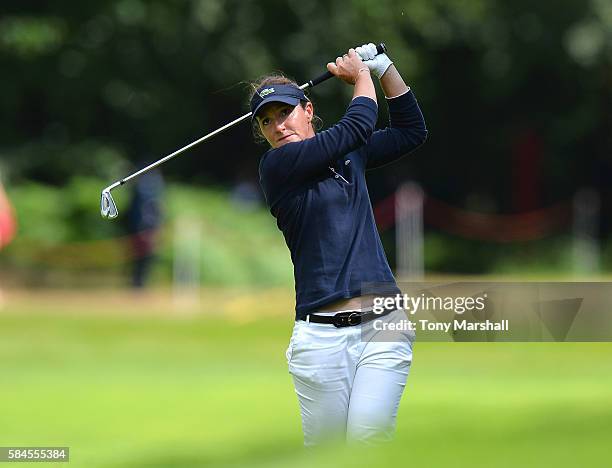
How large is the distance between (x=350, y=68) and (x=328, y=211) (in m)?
0.74

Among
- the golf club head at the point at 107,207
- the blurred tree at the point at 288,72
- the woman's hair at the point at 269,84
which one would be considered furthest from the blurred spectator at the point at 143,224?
the woman's hair at the point at 269,84

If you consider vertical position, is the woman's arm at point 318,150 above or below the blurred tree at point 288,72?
below

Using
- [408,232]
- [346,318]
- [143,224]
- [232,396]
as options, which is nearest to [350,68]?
[346,318]

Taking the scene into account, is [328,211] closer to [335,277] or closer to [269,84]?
[335,277]

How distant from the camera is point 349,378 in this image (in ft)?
19.9

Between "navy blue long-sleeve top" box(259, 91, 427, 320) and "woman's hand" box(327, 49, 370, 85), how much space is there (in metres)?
0.26

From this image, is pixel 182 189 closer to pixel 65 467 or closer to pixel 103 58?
pixel 103 58

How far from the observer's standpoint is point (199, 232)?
22.8 metres

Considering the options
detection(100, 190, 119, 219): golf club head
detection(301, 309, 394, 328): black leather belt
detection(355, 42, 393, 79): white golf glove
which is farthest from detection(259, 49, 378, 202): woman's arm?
detection(100, 190, 119, 219): golf club head

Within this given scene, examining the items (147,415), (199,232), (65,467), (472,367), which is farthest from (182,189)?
(65,467)

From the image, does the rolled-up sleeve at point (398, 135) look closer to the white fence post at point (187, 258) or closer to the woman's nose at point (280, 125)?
the woman's nose at point (280, 125)

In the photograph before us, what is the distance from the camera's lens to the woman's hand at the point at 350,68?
6340 mm

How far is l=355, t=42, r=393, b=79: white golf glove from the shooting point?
21.2 ft

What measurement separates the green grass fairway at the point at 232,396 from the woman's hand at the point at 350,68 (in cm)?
155
